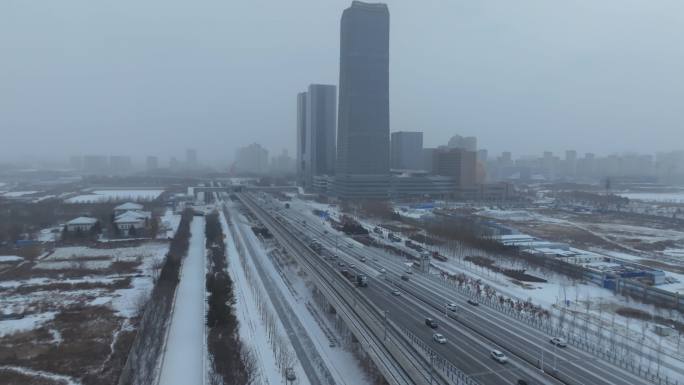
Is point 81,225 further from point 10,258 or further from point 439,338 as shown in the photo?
point 439,338

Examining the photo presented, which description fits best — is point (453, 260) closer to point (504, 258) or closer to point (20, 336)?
point (504, 258)

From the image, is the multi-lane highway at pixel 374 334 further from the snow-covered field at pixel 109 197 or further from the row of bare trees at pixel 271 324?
the snow-covered field at pixel 109 197

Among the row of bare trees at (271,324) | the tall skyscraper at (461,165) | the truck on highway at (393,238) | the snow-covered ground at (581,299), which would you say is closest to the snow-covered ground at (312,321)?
the row of bare trees at (271,324)

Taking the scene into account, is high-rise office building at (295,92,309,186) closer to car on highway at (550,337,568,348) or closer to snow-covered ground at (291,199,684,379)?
snow-covered ground at (291,199,684,379)

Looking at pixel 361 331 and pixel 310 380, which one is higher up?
pixel 361 331

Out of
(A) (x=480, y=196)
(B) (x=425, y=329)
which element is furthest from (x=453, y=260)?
(A) (x=480, y=196)

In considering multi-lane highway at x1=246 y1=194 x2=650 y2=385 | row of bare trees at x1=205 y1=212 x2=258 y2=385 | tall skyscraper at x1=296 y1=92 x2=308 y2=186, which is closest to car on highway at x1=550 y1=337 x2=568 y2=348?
multi-lane highway at x1=246 y1=194 x2=650 y2=385
